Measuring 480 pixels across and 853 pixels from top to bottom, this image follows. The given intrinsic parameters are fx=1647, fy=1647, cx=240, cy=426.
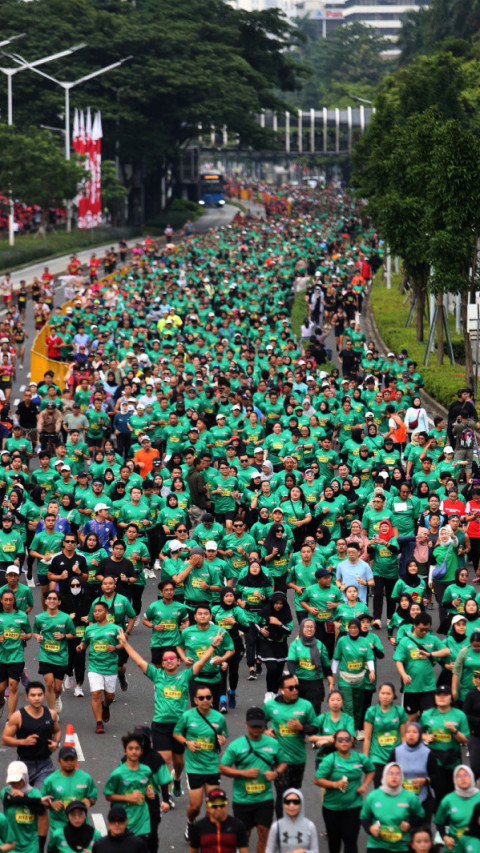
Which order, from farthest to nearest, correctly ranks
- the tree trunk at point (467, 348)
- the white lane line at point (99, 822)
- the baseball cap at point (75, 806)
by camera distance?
the tree trunk at point (467, 348), the white lane line at point (99, 822), the baseball cap at point (75, 806)

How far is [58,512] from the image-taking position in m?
18.4

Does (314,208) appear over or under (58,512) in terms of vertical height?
under

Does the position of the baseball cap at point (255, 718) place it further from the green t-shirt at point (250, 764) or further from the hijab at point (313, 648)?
the hijab at point (313, 648)

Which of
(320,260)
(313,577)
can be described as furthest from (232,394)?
(320,260)

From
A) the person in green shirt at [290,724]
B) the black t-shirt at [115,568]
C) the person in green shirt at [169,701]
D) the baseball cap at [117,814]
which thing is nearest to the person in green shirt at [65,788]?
the baseball cap at [117,814]

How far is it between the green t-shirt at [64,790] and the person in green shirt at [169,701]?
182 centimetres

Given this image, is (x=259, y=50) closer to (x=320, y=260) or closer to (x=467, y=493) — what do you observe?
(x=320, y=260)

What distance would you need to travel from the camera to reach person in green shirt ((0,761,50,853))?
1080cm

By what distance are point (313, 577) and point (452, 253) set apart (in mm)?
16952

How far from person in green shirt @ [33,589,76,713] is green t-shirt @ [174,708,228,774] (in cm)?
286

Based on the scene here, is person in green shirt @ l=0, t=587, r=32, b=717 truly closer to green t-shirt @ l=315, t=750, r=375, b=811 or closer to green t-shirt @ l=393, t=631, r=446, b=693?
green t-shirt @ l=393, t=631, r=446, b=693

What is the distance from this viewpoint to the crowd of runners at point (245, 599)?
1100 centimetres

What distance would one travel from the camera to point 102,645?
14375mm

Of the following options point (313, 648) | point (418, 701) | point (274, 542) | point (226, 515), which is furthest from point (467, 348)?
point (313, 648)
